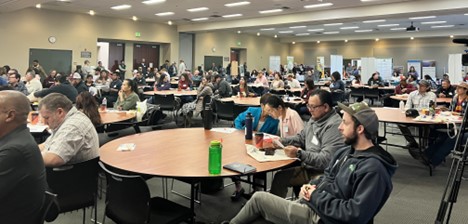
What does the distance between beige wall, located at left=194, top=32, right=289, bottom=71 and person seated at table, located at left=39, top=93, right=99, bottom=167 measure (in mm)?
17052

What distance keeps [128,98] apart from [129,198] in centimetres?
386

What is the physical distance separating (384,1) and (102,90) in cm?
866

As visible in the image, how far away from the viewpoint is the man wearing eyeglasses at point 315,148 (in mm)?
2613

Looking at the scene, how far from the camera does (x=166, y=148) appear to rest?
2992mm

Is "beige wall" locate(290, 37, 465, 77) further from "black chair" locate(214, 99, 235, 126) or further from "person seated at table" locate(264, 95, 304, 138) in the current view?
"person seated at table" locate(264, 95, 304, 138)

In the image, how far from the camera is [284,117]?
11.8 ft

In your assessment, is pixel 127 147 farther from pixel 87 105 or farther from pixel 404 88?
pixel 404 88

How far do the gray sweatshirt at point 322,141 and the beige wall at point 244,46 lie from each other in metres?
17.0

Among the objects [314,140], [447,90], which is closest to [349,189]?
[314,140]

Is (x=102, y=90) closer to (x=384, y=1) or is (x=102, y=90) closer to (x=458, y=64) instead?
(x=384, y=1)

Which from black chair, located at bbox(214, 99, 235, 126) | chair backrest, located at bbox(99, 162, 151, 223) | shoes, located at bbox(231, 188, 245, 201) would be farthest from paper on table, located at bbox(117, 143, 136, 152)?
black chair, located at bbox(214, 99, 235, 126)

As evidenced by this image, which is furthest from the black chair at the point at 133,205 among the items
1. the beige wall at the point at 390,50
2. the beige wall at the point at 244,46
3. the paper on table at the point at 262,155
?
the beige wall at the point at 390,50

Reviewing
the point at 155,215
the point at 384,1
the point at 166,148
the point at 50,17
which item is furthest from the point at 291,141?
the point at 50,17

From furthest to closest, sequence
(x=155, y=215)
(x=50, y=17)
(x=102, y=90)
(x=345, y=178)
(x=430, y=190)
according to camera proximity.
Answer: (x=50, y=17) → (x=102, y=90) → (x=430, y=190) → (x=155, y=215) → (x=345, y=178)
